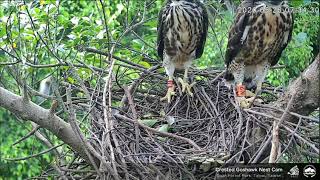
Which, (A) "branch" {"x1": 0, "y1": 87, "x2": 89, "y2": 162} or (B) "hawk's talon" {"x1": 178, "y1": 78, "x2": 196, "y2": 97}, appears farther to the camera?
(B) "hawk's talon" {"x1": 178, "y1": 78, "x2": 196, "y2": 97}

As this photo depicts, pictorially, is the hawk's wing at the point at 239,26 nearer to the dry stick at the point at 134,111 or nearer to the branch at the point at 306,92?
the dry stick at the point at 134,111

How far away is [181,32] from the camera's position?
3.94 metres

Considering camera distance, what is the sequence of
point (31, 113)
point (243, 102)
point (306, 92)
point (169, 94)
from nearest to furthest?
point (306, 92) → point (31, 113) → point (243, 102) → point (169, 94)

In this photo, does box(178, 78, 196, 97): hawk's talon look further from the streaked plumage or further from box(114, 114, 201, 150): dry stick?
box(114, 114, 201, 150): dry stick

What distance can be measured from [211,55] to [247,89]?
2150 millimetres

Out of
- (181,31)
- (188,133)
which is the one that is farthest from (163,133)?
(181,31)

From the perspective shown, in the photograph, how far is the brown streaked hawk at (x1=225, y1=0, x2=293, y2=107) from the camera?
337 cm

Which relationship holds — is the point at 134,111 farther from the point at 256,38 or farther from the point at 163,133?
the point at 256,38

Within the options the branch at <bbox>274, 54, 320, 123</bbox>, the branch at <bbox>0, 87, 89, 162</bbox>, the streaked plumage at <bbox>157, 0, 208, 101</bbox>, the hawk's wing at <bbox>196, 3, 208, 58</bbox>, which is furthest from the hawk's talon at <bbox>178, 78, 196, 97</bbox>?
the branch at <bbox>274, 54, 320, 123</bbox>

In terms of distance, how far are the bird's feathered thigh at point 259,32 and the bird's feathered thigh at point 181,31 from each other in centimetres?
40

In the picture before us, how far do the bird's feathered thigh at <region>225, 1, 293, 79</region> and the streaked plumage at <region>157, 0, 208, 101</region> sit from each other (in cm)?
40

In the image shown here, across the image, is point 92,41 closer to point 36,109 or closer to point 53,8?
point 53,8

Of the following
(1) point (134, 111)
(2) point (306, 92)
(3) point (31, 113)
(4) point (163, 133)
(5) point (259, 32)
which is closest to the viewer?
(2) point (306, 92)

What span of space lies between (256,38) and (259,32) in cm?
6
